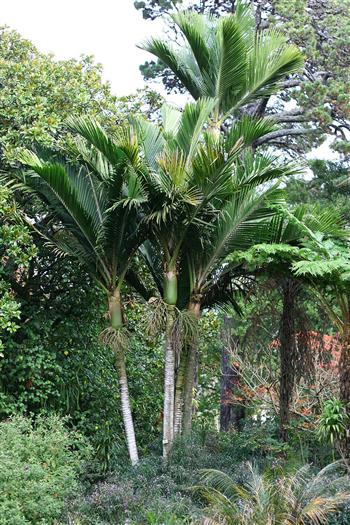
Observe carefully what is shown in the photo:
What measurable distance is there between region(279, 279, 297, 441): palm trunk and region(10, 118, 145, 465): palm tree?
2.04 m

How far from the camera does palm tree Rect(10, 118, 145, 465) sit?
8.77 metres

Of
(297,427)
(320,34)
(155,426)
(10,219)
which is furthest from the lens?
(320,34)

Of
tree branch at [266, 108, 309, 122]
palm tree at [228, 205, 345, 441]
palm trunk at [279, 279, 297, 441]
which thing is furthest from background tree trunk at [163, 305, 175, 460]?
tree branch at [266, 108, 309, 122]

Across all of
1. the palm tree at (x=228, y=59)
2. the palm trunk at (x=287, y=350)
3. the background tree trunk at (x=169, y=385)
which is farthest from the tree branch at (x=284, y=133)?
the background tree trunk at (x=169, y=385)

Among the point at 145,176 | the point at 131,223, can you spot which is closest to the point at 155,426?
the point at 131,223

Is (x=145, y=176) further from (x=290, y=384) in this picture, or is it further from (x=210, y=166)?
(x=290, y=384)

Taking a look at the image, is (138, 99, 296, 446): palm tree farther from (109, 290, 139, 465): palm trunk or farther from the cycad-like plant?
the cycad-like plant

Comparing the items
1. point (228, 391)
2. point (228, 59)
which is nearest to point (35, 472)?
point (228, 59)

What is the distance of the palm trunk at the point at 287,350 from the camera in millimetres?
9531

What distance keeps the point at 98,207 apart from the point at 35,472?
3564 millimetres

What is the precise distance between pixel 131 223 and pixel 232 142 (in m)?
1.71

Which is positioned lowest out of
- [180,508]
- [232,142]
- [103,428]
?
[180,508]

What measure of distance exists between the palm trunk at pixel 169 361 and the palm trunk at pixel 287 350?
1.50 meters

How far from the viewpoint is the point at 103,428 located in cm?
1054
